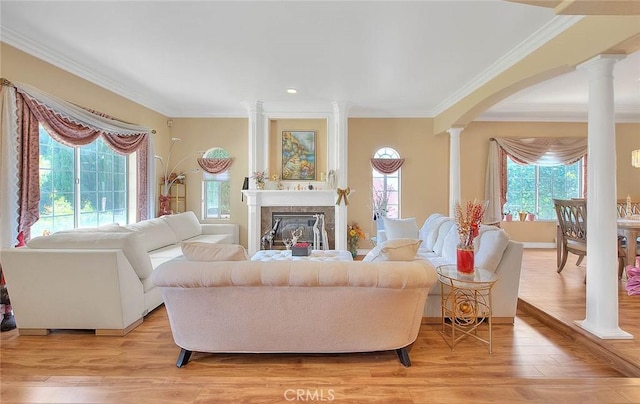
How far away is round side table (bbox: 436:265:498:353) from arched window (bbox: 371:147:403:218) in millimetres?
3184

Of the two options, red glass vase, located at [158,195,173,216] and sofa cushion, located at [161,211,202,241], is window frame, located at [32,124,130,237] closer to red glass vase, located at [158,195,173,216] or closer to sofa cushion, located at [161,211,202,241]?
red glass vase, located at [158,195,173,216]

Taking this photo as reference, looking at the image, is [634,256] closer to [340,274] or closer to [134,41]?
[340,274]

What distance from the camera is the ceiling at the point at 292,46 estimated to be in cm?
262

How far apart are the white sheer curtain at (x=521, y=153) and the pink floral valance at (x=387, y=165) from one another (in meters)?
1.85

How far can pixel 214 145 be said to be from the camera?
6066mm

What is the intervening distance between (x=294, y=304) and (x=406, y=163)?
459 centimetres

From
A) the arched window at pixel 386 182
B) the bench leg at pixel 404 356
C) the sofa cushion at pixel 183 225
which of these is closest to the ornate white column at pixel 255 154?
the sofa cushion at pixel 183 225

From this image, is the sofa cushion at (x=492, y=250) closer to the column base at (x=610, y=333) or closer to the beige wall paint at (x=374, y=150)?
the column base at (x=610, y=333)

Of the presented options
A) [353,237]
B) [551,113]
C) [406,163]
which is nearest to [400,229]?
[353,237]

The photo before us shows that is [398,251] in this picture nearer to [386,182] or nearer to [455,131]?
[455,131]

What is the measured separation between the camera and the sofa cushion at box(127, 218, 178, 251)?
416 centimetres

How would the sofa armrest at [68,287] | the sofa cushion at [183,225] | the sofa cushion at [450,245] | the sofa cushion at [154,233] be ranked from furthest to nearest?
1. the sofa cushion at [183,225]
2. the sofa cushion at [154,233]
3. the sofa cushion at [450,245]
4. the sofa armrest at [68,287]

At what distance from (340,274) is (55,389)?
1.98 m

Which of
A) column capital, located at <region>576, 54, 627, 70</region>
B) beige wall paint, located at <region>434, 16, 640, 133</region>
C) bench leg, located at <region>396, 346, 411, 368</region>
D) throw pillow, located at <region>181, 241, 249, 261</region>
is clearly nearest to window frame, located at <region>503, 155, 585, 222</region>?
beige wall paint, located at <region>434, 16, 640, 133</region>
